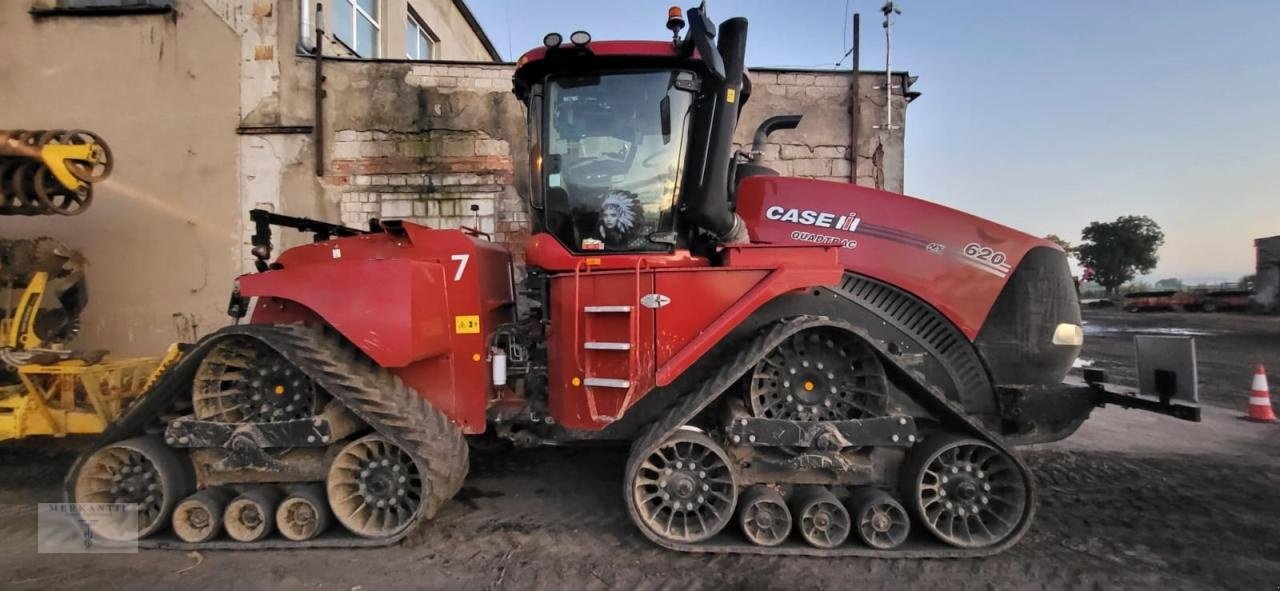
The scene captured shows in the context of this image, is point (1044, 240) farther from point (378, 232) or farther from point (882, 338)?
point (378, 232)

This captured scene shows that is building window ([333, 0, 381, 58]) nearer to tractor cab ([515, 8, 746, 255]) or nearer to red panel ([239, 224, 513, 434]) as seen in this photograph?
red panel ([239, 224, 513, 434])

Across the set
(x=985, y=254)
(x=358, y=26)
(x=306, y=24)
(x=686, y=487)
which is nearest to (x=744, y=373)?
(x=686, y=487)

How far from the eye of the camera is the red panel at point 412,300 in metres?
3.34

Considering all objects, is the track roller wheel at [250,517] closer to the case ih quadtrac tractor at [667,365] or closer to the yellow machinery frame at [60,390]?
the case ih quadtrac tractor at [667,365]

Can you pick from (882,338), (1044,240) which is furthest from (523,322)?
(1044,240)

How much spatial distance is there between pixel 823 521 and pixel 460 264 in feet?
8.72

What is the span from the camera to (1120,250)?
43000 millimetres

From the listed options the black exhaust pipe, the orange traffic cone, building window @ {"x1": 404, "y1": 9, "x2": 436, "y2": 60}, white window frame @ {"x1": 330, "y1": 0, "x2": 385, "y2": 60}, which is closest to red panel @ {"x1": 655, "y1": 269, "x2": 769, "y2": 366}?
the black exhaust pipe

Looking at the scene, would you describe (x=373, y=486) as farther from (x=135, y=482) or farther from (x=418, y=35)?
(x=418, y=35)

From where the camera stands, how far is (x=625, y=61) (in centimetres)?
351

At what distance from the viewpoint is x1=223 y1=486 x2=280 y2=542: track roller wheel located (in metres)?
3.34

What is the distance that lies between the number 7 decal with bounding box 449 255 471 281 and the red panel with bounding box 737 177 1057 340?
1.87 meters

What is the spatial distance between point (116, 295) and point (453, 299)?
6211 mm

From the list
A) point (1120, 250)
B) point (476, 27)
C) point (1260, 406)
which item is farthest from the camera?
point (1120, 250)
